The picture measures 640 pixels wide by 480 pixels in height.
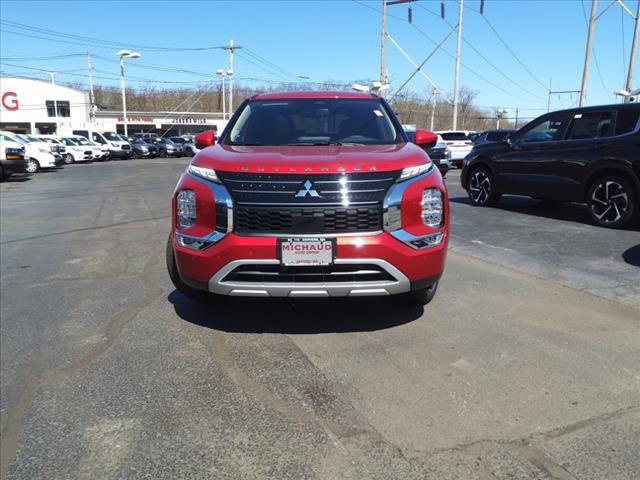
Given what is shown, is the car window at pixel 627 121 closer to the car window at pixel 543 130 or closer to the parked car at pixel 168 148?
the car window at pixel 543 130

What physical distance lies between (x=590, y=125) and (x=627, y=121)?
0.60 m

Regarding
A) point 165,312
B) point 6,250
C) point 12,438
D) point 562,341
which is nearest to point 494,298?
point 562,341

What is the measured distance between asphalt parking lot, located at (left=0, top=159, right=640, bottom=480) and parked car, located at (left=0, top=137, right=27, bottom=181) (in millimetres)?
15542

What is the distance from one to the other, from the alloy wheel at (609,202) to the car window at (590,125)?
80cm

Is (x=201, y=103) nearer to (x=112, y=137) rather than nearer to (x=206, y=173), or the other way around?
(x=112, y=137)

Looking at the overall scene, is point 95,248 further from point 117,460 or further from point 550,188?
point 550,188

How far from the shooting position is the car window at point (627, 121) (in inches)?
295

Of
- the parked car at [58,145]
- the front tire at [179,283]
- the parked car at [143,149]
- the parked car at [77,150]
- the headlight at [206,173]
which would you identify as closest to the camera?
the headlight at [206,173]

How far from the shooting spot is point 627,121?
24.9ft

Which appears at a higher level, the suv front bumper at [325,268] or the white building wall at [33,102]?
the white building wall at [33,102]

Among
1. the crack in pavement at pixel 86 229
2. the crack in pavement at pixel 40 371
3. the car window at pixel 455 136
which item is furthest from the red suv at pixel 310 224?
the car window at pixel 455 136

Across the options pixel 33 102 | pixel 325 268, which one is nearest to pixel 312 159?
pixel 325 268

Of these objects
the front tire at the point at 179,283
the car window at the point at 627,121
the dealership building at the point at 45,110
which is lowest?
the front tire at the point at 179,283

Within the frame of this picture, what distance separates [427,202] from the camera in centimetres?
359
